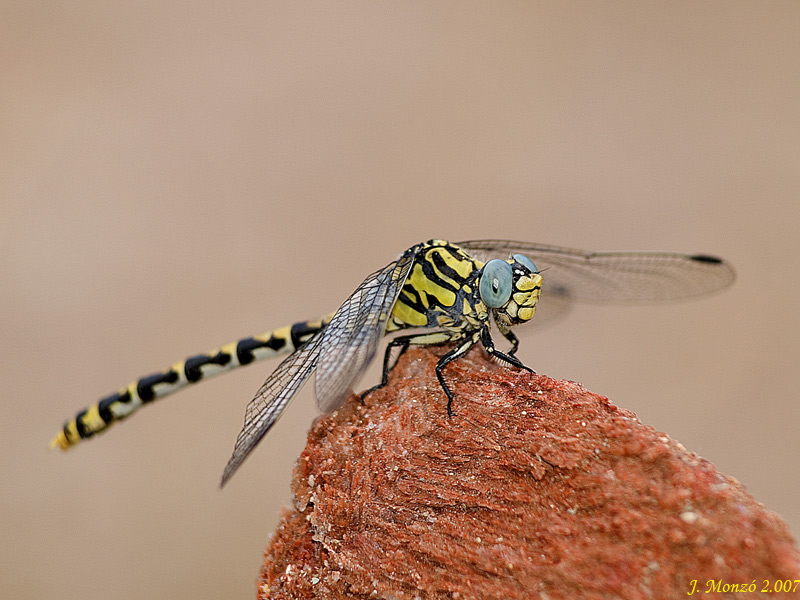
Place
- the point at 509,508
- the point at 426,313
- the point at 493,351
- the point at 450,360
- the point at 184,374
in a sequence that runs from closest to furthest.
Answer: the point at 509,508 < the point at 450,360 < the point at 493,351 < the point at 426,313 < the point at 184,374

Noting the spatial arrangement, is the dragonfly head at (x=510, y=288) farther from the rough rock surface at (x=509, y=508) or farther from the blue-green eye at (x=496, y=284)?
the rough rock surface at (x=509, y=508)

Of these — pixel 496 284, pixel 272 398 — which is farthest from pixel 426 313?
pixel 272 398

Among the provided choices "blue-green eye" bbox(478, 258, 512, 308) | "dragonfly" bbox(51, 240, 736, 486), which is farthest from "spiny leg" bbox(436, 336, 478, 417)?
"blue-green eye" bbox(478, 258, 512, 308)

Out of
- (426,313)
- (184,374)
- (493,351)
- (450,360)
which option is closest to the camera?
(450,360)

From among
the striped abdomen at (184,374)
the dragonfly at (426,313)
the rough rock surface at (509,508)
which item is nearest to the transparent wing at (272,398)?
the dragonfly at (426,313)

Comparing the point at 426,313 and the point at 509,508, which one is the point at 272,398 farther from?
the point at 509,508

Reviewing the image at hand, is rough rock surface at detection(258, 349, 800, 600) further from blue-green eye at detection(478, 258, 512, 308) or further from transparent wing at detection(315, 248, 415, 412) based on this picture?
blue-green eye at detection(478, 258, 512, 308)

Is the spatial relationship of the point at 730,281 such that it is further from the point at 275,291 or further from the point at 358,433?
the point at 275,291

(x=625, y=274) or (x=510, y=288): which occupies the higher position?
(x=510, y=288)
